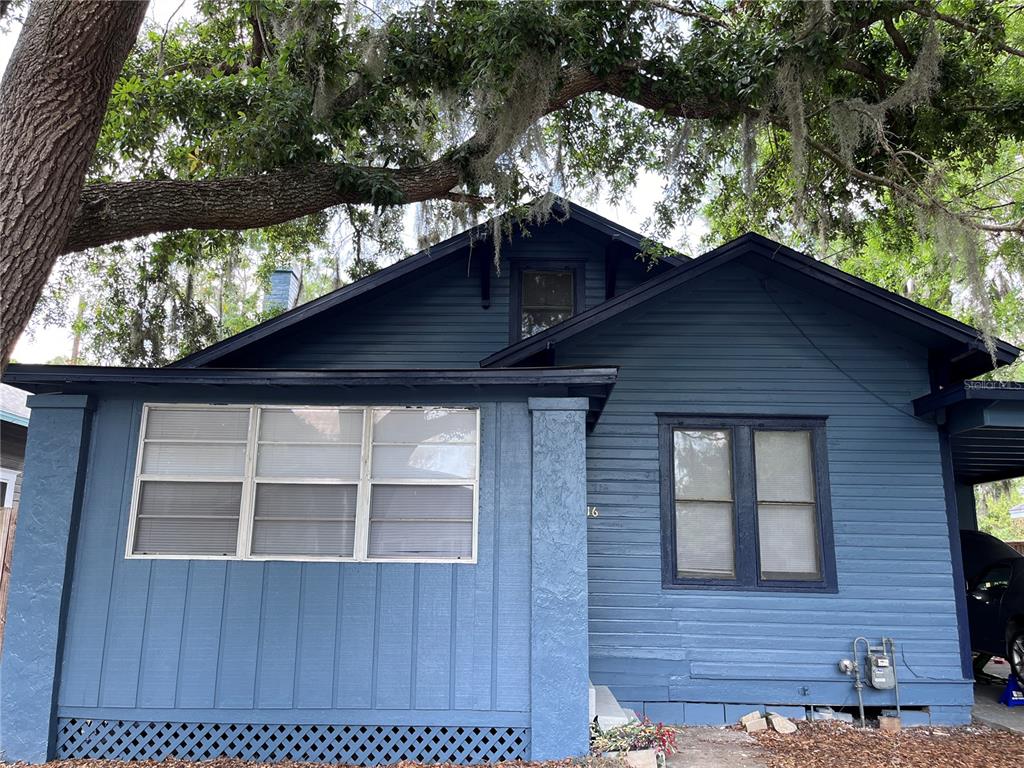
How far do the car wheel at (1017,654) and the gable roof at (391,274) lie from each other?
5536 millimetres

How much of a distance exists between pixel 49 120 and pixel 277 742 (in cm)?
453

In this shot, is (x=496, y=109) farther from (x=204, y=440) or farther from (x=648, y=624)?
(x=648, y=624)

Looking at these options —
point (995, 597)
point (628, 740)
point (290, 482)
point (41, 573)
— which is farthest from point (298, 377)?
point (995, 597)

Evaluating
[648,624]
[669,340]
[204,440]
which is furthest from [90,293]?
[648,624]

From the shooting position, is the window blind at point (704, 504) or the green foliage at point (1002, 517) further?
the green foliage at point (1002, 517)

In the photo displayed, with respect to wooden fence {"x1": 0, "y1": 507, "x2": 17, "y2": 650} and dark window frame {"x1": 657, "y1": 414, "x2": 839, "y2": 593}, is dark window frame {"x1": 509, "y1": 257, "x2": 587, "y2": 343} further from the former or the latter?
wooden fence {"x1": 0, "y1": 507, "x2": 17, "y2": 650}

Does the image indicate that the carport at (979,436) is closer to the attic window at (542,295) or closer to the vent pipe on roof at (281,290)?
the attic window at (542,295)

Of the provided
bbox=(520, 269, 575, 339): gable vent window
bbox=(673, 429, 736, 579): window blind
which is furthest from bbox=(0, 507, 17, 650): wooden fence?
bbox=(673, 429, 736, 579): window blind

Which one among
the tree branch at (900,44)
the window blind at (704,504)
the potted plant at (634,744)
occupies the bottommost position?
the potted plant at (634,744)

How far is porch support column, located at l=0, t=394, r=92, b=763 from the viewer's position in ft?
17.3

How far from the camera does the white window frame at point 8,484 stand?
1043 centimetres

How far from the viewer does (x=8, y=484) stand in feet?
34.7

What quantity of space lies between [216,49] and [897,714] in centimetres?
1039

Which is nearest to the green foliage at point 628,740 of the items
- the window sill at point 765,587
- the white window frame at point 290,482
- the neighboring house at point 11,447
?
the window sill at point 765,587
